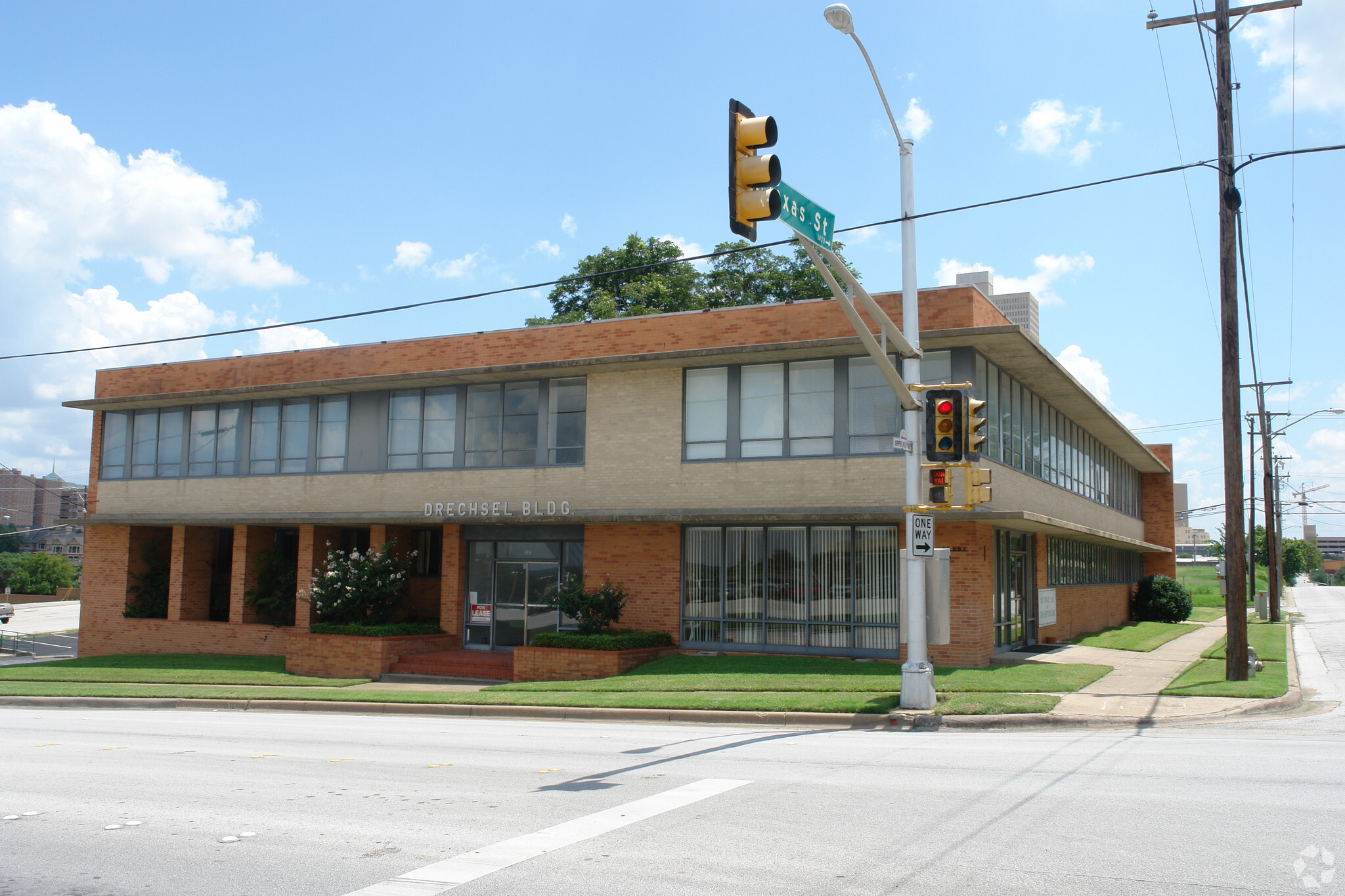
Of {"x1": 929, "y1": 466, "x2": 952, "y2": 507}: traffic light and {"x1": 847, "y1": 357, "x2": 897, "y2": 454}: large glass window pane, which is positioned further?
{"x1": 847, "y1": 357, "x2": 897, "y2": 454}: large glass window pane

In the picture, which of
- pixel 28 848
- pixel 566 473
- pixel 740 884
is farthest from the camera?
pixel 566 473

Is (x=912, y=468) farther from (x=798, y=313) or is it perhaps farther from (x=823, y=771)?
(x=798, y=313)

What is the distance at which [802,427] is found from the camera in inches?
806

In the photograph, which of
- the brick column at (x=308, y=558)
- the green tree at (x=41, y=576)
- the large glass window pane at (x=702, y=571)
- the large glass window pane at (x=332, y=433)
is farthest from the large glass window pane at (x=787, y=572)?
the green tree at (x=41, y=576)

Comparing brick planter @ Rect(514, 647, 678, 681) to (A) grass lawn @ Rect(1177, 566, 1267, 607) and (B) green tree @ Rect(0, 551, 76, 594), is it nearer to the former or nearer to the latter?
(A) grass lawn @ Rect(1177, 566, 1267, 607)

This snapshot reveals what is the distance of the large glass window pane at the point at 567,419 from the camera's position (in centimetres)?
2295

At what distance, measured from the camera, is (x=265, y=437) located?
2728 cm

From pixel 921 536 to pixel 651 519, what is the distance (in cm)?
772

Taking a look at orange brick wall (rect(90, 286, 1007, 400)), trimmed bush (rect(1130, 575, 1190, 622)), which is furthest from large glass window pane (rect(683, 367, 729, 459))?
trimmed bush (rect(1130, 575, 1190, 622))

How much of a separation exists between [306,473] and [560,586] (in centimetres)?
764

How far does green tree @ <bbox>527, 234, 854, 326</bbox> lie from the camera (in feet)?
144

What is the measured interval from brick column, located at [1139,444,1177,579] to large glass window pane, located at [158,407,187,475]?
1394 inches

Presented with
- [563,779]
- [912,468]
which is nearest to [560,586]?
[912,468]

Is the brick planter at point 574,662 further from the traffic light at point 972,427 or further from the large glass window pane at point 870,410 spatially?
the traffic light at point 972,427
